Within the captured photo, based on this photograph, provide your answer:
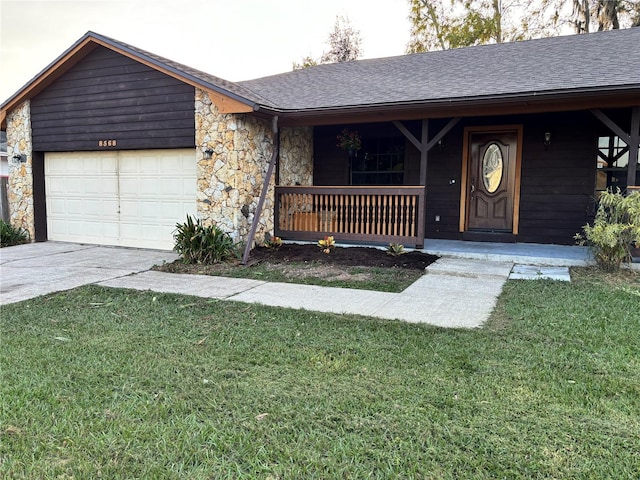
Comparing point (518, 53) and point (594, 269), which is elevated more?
point (518, 53)

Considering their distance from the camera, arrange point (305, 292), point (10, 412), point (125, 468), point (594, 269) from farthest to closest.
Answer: point (594, 269) < point (305, 292) < point (10, 412) < point (125, 468)

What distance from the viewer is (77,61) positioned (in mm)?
8875

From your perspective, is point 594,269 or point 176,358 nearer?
point 176,358

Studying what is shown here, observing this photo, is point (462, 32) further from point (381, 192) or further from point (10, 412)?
point (10, 412)

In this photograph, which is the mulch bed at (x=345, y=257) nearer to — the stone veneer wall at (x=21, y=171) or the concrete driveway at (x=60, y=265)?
the concrete driveway at (x=60, y=265)

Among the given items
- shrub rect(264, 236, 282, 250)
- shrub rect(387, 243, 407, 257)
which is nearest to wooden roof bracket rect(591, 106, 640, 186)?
shrub rect(387, 243, 407, 257)

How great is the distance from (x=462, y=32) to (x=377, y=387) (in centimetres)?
2075

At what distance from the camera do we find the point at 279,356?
127 inches

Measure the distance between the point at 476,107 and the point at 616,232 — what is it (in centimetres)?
259

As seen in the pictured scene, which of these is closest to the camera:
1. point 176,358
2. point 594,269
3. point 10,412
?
point 10,412

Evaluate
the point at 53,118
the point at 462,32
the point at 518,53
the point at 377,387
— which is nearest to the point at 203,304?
the point at 377,387

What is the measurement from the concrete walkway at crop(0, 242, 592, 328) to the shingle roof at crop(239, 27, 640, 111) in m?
2.49

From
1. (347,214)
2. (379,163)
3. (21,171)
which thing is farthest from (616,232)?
(21,171)

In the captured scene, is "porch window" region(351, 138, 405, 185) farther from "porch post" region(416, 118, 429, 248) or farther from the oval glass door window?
"porch post" region(416, 118, 429, 248)
